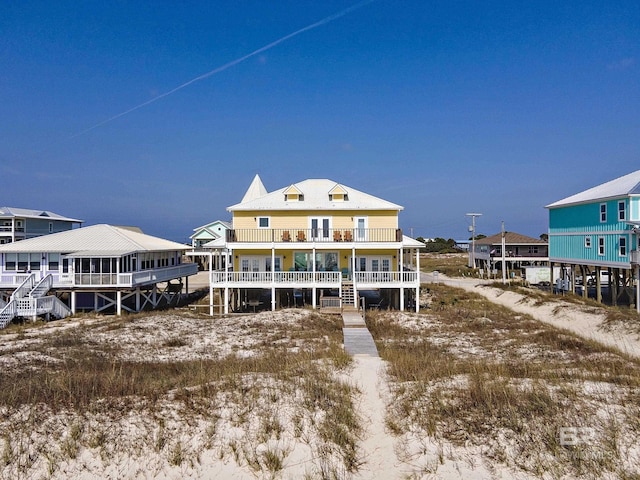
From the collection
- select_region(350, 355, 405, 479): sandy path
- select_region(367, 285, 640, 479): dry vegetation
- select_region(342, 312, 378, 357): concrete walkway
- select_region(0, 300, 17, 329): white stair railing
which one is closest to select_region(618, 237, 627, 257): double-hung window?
select_region(367, 285, 640, 479): dry vegetation

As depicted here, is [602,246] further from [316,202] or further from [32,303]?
[32,303]

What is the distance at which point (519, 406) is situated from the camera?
32.4ft

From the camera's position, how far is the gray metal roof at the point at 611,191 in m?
28.4

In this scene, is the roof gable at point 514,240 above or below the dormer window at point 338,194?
below

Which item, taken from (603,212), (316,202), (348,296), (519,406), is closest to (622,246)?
(603,212)

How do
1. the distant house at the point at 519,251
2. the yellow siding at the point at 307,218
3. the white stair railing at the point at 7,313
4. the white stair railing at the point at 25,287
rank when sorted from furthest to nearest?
the distant house at the point at 519,251, the yellow siding at the point at 307,218, the white stair railing at the point at 25,287, the white stair railing at the point at 7,313

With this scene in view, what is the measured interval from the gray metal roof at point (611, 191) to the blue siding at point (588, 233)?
40 cm

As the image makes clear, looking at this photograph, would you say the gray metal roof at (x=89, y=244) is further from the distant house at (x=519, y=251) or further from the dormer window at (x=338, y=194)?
the distant house at (x=519, y=251)

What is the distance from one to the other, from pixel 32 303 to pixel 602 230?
115ft

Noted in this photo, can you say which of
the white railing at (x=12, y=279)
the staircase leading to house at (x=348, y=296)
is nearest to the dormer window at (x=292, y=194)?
the staircase leading to house at (x=348, y=296)

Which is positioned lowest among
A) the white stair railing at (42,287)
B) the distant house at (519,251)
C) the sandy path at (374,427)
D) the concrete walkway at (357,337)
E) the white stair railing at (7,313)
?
the sandy path at (374,427)

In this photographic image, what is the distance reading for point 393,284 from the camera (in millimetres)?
27625

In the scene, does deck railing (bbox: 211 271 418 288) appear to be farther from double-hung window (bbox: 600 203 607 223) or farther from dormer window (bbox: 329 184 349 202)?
double-hung window (bbox: 600 203 607 223)

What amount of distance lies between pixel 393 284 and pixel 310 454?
1959 cm
